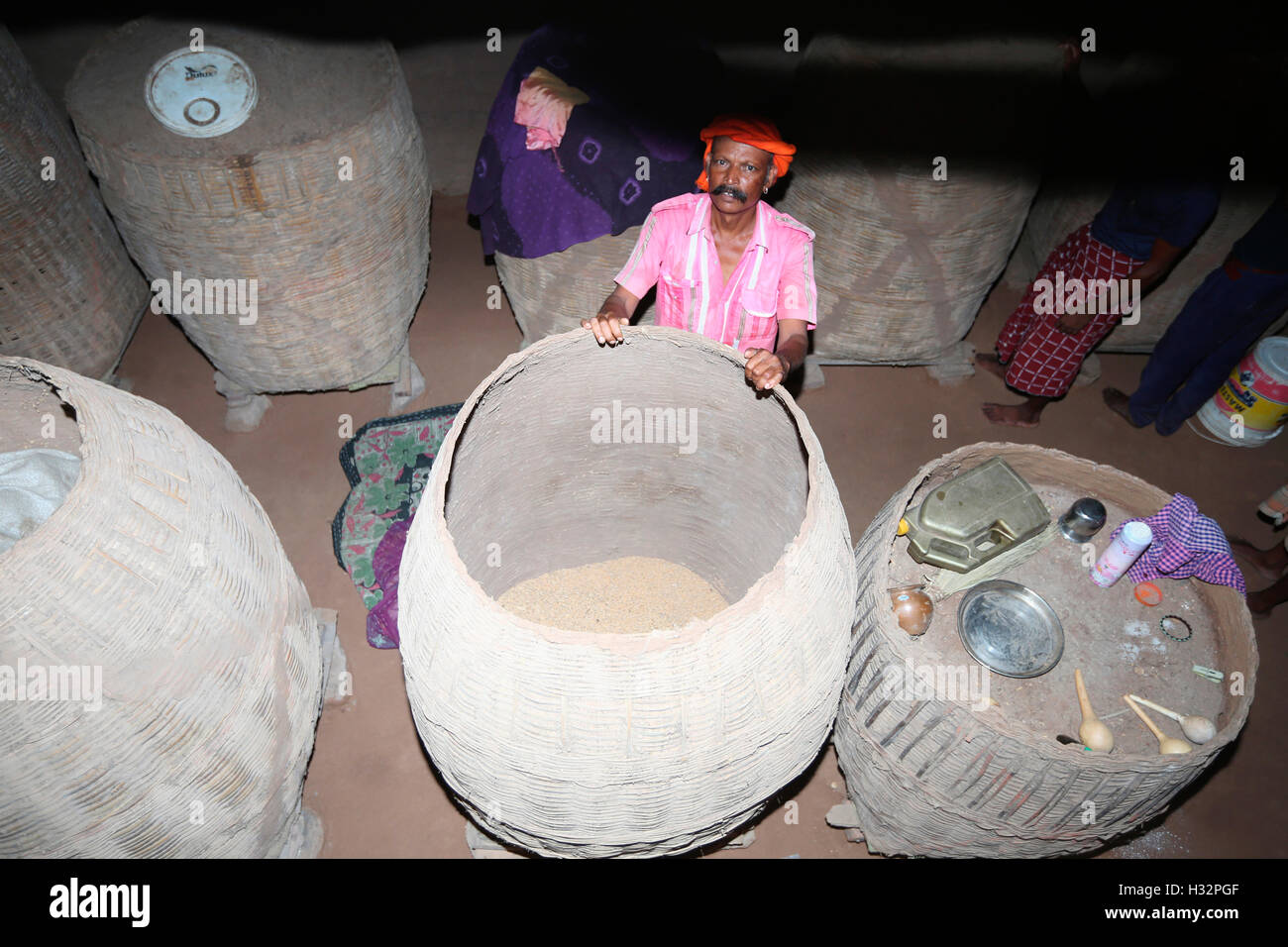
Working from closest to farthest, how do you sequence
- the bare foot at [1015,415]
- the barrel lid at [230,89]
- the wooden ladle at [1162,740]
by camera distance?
the wooden ladle at [1162,740], the barrel lid at [230,89], the bare foot at [1015,415]

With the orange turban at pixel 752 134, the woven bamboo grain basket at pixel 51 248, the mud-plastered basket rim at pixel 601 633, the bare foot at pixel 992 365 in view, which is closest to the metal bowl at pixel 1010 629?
the mud-plastered basket rim at pixel 601 633

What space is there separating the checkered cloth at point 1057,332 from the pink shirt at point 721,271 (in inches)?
61.1

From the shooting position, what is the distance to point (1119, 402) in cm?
376

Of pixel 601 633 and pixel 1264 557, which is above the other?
Result: pixel 601 633

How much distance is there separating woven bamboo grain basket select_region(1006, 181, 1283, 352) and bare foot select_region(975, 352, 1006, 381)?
0.47 meters

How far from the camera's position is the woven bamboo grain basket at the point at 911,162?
2834 mm

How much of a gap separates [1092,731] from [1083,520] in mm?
595

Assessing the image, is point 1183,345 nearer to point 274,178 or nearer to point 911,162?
point 911,162

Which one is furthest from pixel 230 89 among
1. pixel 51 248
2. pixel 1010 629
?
pixel 1010 629

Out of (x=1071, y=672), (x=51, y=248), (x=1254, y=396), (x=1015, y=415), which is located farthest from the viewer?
(x=1015, y=415)

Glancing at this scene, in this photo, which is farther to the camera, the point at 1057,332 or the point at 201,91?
the point at 1057,332

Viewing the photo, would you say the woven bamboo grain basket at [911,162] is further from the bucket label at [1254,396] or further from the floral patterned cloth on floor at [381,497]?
the floral patterned cloth on floor at [381,497]

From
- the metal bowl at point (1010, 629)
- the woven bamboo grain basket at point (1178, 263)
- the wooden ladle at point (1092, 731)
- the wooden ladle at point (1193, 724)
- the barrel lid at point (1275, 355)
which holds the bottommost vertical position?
the wooden ladle at point (1092, 731)

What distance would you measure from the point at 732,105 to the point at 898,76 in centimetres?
59
